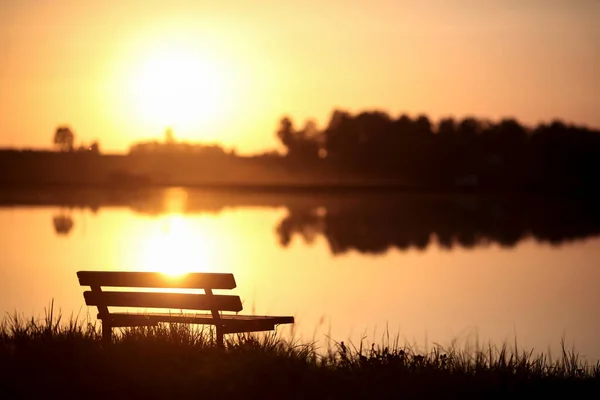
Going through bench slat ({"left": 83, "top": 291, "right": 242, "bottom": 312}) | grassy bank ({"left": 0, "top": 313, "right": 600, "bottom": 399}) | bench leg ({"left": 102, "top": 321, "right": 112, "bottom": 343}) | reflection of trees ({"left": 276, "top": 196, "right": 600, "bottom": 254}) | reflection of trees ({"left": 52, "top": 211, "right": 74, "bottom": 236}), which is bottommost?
reflection of trees ({"left": 276, "top": 196, "right": 600, "bottom": 254})

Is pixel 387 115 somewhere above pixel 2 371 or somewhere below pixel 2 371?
above

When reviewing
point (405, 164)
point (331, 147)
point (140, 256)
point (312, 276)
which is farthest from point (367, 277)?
point (331, 147)

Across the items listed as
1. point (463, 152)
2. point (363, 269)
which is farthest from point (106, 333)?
point (463, 152)

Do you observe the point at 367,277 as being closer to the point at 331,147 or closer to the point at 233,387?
the point at 233,387

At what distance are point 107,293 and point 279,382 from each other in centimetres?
264

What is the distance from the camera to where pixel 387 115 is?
133625 mm

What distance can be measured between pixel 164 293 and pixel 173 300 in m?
0.12

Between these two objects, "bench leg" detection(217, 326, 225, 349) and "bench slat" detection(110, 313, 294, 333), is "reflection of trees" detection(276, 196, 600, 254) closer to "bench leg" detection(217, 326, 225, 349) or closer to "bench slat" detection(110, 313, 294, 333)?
"bench slat" detection(110, 313, 294, 333)

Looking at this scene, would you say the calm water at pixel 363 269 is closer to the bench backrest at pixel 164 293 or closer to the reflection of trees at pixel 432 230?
the reflection of trees at pixel 432 230

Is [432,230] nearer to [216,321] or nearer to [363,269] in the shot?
[363,269]

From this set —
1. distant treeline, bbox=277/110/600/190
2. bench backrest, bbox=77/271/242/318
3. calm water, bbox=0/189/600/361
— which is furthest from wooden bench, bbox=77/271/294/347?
distant treeline, bbox=277/110/600/190

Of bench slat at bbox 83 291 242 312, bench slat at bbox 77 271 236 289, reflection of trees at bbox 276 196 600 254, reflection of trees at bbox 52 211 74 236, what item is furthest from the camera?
reflection of trees at bbox 52 211 74 236

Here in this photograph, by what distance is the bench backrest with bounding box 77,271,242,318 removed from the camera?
28.5 ft

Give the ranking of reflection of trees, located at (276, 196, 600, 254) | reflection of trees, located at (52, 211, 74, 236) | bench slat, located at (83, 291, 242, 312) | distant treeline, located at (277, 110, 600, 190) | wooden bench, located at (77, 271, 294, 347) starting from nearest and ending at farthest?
wooden bench, located at (77, 271, 294, 347) → bench slat, located at (83, 291, 242, 312) → reflection of trees, located at (276, 196, 600, 254) → reflection of trees, located at (52, 211, 74, 236) → distant treeline, located at (277, 110, 600, 190)
